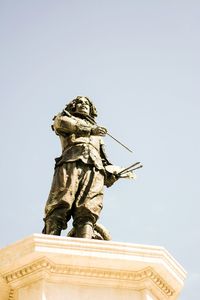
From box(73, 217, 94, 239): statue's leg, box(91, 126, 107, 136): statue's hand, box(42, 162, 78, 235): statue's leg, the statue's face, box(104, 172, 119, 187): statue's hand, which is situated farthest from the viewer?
the statue's face

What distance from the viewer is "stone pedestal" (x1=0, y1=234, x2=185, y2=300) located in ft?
19.4

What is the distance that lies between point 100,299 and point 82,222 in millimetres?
1256

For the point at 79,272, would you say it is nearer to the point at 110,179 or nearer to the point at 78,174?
the point at 78,174

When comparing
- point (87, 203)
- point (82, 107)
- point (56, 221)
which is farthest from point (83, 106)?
point (56, 221)

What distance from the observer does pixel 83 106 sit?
8.55m

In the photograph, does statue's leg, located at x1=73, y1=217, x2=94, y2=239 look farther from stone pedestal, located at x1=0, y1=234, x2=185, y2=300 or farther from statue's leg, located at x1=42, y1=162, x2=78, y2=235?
stone pedestal, located at x1=0, y1=234, x2=185, y2=300

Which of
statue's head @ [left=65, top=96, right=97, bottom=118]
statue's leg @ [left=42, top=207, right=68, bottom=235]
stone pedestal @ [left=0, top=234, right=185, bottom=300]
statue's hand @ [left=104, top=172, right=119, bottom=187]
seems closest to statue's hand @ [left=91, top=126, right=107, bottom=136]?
statue's head @ [left=65, top=96, right=97, bottom=118]

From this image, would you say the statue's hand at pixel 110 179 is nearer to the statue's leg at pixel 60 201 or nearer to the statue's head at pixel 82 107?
the statue's leg at pixel 60 201

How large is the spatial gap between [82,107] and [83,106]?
27 mm

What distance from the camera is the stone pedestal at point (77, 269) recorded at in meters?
5.90

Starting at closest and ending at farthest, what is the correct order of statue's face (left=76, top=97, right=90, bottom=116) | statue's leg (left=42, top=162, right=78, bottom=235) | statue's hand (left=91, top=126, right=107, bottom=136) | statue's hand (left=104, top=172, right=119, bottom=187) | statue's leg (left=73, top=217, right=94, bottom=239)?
statue's leg (left=73, top=217, right=94, bottom=239) < statue's leg (left=42, top=162, right=78, bottom=235) < statue's hand (left=104, top=172, right=119, bottom=187) < statue's hand (left=91, top=126, right=107, bottom=136) < statue's face (left=76, top=97, right=90, bottom=116)

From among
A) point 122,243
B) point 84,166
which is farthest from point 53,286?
point 84,166

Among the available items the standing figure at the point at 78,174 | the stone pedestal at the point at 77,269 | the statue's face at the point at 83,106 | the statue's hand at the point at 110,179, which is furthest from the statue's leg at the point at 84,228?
the statue's face at the point at 83,106

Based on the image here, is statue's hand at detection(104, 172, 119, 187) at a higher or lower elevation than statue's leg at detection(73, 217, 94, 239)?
higher
